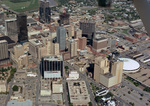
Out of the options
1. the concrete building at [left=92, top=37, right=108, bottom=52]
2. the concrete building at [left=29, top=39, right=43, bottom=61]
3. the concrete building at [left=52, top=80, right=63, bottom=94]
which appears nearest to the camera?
the concrete building at [left=52, top=80, right=63, bottom=94]

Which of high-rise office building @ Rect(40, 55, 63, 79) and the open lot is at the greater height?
high-rise office building @ Rect(40, 55, 63, 79)

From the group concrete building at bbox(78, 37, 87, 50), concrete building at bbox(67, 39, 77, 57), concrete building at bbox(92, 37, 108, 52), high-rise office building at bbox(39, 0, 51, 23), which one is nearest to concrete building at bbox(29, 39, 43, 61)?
concrete building at bbox(67, 39, 77, 57)

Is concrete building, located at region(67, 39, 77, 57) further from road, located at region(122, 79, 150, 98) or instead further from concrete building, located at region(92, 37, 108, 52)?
road, located at region(122, 79, 150, 98)

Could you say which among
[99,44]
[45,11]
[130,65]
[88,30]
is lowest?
[130,65]

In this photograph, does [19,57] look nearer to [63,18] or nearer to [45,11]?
[63,18]

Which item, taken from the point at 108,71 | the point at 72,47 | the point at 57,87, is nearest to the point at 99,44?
the point at 72,47

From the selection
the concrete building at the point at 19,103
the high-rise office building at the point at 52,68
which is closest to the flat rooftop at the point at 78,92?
the high-rise office building at the point at 52,68

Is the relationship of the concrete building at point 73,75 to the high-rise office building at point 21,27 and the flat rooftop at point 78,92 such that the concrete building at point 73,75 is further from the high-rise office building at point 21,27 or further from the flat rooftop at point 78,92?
the high-rise office building at point 21,27
